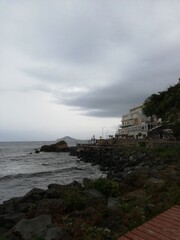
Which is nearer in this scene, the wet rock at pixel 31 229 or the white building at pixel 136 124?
the wet rock at pixel 31 229

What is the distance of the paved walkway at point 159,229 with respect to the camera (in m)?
6.55

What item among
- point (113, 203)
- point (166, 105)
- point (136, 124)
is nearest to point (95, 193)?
point (113, 203)

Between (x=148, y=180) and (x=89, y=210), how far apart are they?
507cm

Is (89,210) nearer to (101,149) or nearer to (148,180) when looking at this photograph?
(148,180)

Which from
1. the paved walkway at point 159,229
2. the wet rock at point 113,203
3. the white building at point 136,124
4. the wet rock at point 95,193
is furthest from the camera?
the white building at point 136,124

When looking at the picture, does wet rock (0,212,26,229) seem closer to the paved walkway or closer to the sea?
the paved walkway

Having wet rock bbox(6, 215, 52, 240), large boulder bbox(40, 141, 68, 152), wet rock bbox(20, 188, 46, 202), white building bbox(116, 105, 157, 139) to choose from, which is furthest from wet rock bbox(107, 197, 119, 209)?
large boulder bbox(40, 141, 68, 152)

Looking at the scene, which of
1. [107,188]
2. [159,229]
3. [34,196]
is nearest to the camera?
[159,229]

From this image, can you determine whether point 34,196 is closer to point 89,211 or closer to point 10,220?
point 10,220

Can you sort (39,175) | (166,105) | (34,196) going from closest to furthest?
(34,196) < (39,175) < (166,105)

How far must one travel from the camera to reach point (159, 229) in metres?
6.94

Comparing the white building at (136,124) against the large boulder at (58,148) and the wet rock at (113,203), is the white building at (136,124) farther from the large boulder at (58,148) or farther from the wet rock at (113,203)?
the wet rock at (113,203)

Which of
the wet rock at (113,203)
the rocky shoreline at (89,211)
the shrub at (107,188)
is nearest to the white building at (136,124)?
the shrub at (107,188)

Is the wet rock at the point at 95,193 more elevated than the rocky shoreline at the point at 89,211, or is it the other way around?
the wet rock at the point at 95,193
